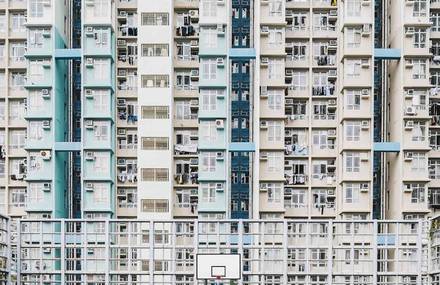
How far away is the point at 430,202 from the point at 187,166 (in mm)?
7875

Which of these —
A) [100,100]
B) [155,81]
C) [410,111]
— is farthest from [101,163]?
[410,111]

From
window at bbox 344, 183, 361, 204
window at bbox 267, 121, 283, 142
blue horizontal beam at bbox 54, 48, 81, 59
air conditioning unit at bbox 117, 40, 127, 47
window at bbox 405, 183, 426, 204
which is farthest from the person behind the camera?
→ air conditioning unit at bbox 117, 40, 127, 47

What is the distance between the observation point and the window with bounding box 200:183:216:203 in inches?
851

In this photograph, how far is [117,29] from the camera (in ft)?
74.9

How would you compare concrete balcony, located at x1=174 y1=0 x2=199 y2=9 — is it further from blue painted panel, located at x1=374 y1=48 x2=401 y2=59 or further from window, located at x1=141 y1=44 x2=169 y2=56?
blue painted panel, located at x1=374 y1=48 x2=401 y2=59

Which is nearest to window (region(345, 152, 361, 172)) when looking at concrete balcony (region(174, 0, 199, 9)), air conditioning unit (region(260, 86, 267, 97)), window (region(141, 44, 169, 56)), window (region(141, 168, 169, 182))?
air conditioning unit (region(260, 86, 267, 97))

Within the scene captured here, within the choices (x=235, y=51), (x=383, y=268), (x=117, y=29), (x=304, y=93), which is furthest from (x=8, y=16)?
Result: (x=383, y=268)

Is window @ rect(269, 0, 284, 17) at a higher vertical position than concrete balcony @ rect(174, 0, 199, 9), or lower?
lower

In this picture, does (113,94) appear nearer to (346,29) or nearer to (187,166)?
(187,166)

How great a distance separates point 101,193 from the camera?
71.6ft

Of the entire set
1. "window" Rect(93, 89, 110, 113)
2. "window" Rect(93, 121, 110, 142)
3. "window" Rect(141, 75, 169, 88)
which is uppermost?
"window" Rect(141, 75, 169, 88)

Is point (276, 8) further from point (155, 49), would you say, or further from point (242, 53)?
point (155, 49)

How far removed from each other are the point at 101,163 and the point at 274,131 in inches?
219

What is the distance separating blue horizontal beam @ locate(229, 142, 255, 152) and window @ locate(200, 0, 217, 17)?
4.13 metres
